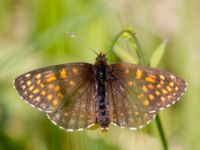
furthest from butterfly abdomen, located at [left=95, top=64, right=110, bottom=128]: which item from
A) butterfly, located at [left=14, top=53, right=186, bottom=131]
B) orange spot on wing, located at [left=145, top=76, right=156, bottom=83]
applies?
orange spot on wing, located at [left=145, top=76, right=156, bottom=83]

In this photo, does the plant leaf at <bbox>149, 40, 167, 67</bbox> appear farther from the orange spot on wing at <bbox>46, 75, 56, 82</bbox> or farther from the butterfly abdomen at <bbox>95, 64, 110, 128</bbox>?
the orange spot on wing at <bbox>46, 75, 56, 82</bbox>

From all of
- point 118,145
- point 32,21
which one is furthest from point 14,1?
point 118,145

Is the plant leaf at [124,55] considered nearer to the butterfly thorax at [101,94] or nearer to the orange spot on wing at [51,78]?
the butterfly thorax at [101,94]

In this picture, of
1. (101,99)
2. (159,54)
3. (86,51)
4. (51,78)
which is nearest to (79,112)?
(101,99)

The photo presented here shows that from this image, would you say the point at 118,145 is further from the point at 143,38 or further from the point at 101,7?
the point at 143,38

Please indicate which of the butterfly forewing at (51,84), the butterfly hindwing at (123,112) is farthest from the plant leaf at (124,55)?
the butterfly forewing at (51,84)
